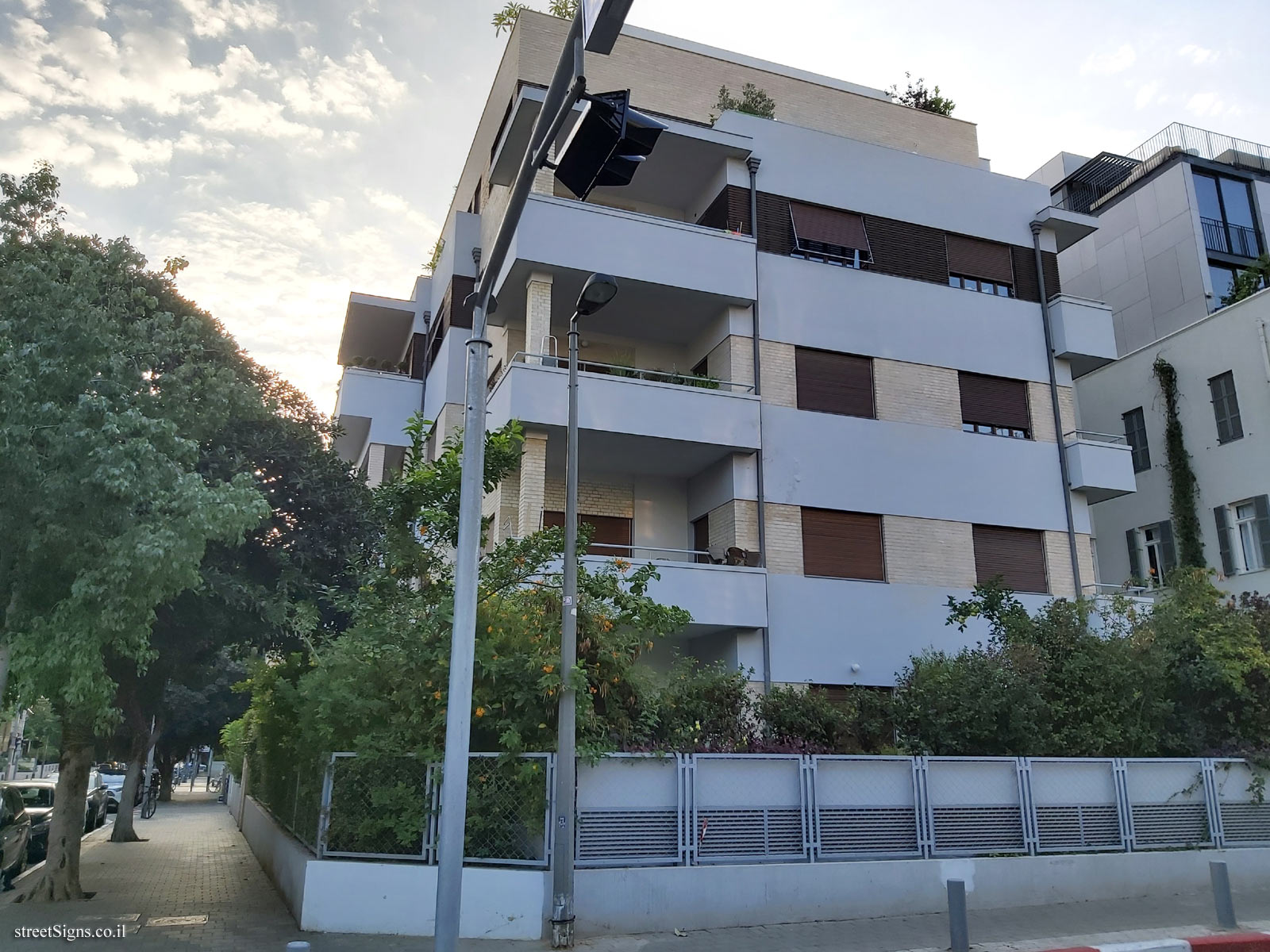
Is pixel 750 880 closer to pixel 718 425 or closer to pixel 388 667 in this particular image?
pixel 388 667

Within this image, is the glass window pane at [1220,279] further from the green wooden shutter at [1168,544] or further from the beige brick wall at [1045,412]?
the beige brick wall at [1045,412]

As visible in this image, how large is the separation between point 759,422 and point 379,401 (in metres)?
10.8

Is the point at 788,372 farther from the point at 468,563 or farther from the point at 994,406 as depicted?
the point at 468,563

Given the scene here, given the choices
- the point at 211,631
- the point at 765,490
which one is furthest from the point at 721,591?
the point at 211,631

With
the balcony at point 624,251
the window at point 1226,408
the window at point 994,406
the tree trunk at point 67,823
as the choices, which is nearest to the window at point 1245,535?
the window at point 1226,408

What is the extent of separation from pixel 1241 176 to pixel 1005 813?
79.5 feet

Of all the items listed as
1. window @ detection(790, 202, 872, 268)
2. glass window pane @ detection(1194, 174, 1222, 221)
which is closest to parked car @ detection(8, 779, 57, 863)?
window @ detection(790, 202, 872, 268)

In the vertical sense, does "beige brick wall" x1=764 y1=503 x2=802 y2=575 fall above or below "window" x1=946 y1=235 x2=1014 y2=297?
below

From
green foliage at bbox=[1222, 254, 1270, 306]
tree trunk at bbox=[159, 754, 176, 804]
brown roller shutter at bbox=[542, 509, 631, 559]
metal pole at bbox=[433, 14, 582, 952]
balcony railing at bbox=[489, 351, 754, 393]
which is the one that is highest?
green foliage at bbox=[1222, 254, 1270, 306]

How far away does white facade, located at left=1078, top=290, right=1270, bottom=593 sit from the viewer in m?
20.8

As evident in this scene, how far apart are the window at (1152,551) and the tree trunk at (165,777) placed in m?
39.1

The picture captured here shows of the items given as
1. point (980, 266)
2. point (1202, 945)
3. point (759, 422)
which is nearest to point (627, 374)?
point (759, 422)

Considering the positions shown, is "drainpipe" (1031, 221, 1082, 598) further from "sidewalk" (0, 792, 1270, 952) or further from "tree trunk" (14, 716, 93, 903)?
"tree trunk" (14, 716, 93, 903)

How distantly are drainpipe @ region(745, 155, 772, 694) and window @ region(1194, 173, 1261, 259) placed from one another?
48.9 ft
